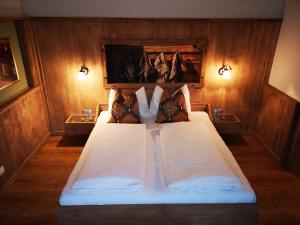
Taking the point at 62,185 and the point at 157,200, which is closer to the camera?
the point at 157,200

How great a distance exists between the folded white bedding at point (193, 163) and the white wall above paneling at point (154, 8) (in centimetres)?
168

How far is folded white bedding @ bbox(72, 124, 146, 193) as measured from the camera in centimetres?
202

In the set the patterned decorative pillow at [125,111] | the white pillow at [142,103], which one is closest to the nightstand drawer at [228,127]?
the white pillow at [142,103]

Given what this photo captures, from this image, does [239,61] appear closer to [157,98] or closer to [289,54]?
[289,54]

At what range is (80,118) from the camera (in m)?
3.65

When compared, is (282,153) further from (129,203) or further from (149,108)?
(129,203)

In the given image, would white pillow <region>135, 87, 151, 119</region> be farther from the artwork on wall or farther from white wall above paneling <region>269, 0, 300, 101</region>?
white wall above paneling <region>269, 0, 300, 101</region>

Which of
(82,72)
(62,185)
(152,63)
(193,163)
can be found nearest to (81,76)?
(82,72)

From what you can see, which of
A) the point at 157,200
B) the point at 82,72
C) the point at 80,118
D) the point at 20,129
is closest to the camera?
the point at 157,200

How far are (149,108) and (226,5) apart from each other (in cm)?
184

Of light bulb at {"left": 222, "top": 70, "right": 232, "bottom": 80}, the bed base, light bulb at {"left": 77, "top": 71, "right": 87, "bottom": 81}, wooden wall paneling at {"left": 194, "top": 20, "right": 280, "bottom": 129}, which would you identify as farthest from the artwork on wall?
light bulb at {"left": 222, "top": 70, "right": 232, "bottom": 80}

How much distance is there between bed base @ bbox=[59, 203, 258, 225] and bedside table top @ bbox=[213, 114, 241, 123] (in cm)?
168

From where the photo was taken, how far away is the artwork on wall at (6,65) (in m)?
2.80

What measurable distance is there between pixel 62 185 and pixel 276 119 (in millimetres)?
3055
